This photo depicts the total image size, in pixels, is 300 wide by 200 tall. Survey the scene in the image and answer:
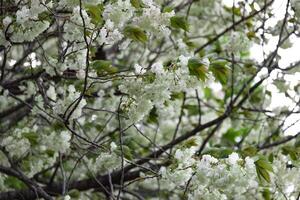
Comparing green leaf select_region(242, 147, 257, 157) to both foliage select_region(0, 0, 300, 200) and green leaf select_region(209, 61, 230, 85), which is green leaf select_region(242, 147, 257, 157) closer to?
foliage select_region(0, 0, 300, 200)

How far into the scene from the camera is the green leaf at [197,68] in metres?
2.58

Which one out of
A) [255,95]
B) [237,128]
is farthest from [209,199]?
[237,128]

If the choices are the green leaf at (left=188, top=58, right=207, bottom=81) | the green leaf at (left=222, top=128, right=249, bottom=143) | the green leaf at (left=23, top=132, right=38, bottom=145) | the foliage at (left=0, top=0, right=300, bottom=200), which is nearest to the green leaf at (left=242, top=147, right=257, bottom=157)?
the foliage at (left=0, top=0, right=300, bottom=200)

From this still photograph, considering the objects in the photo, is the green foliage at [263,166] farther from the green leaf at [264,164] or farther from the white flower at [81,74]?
the white flower at [81,74]

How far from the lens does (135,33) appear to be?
Answer: 9.12 ft

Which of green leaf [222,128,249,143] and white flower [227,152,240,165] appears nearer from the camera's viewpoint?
white flower [227,152,240,165]

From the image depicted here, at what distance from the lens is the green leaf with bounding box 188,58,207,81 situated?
2.58 m

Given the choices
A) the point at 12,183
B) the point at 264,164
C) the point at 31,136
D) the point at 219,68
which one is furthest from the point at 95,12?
the point at 12,183

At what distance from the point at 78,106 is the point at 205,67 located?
684 millimetres

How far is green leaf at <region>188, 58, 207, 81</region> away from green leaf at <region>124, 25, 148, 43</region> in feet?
1.04

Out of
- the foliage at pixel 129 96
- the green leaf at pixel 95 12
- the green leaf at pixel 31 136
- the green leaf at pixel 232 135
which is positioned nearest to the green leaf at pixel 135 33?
the foliage at pixel 129 96

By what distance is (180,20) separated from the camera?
2992mm

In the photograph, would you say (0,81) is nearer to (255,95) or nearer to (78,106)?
(78,106)

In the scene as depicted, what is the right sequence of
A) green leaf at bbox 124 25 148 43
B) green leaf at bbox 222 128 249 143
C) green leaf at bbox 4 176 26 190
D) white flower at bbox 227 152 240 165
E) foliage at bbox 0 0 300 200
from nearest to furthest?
white flower at bbox 227 152 240 165 < foliage at bbox 0 0 300 200 < green leaf at bbox 124 25 148 43 < green leaf at bbox 4 176 26 190 < green leaf at bbox 222 128 249 143
